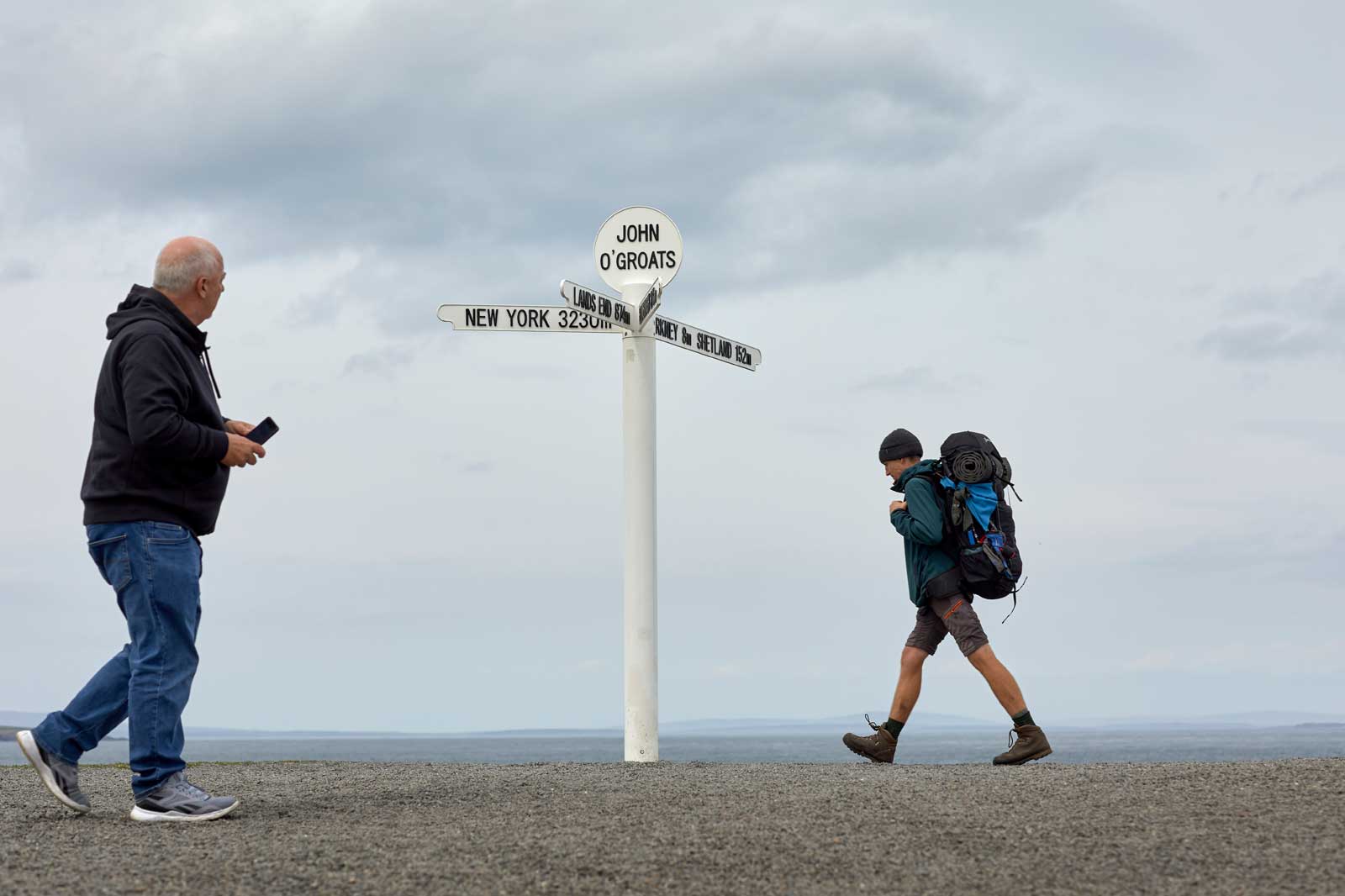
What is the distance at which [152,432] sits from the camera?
5016mm

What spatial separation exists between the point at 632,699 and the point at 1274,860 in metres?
4.75

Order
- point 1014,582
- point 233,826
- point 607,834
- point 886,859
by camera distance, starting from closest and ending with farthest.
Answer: point 886,859
point 607,834
point 233,826
point 1014,582

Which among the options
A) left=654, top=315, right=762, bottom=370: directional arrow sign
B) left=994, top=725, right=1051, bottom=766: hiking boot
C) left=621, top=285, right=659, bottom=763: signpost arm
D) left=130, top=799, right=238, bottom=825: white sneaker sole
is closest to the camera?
left=130, top=799, right=238, bottom=825: white sneaker sole

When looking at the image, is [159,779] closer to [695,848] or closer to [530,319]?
[695,848]

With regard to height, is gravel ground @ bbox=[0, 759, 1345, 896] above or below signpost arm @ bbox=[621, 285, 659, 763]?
below

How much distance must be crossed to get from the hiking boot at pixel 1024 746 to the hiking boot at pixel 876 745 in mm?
777

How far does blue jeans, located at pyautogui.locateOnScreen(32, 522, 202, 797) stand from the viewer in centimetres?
514

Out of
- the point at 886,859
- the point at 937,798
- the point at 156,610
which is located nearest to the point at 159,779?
the point at 156,610

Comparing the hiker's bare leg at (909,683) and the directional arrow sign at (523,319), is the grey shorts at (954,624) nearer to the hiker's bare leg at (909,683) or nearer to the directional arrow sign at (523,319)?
the hiker's bare leg at (909,683)

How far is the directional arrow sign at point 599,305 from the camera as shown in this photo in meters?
8.05

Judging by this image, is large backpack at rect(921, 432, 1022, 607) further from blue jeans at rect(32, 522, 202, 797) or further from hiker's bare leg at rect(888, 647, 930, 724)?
blue jeans at rect(32, 522, 202, 797)

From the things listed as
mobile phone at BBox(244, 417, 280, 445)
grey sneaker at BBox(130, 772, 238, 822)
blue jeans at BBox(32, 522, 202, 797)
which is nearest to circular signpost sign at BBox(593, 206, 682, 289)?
mobile phone at BBox(244, 417, 280, 445)

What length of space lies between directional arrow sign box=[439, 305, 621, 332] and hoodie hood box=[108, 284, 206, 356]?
3.02 meters

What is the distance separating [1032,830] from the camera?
4.86m
